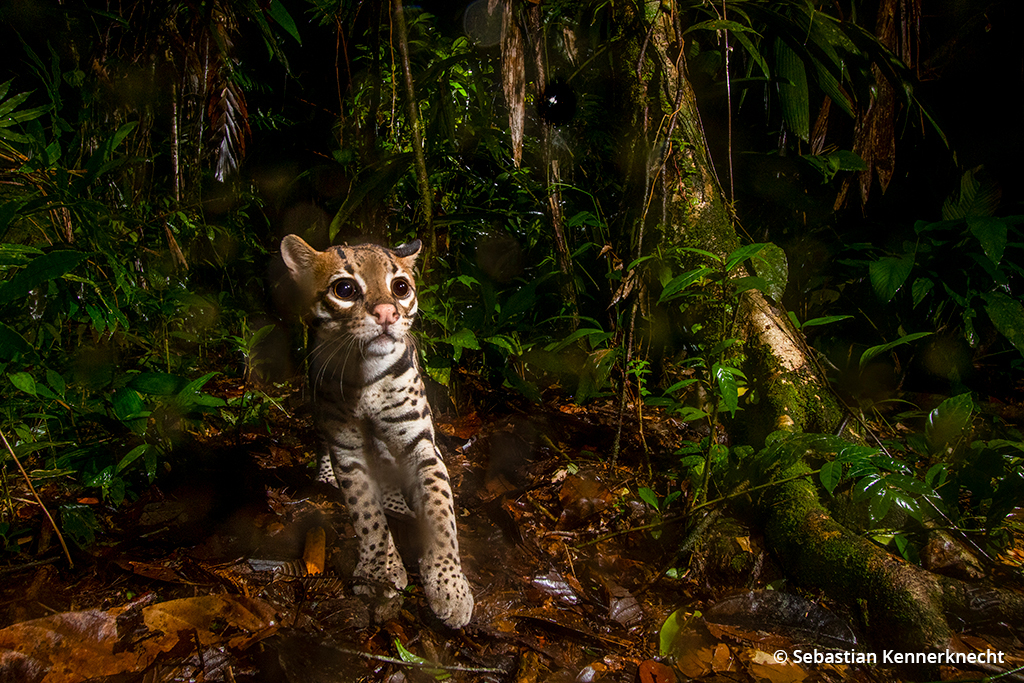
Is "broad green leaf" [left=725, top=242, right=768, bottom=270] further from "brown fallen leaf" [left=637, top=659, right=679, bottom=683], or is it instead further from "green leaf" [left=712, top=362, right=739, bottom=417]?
"brown fallen leaf" [left=637, top=659, right=679, bottom=683]

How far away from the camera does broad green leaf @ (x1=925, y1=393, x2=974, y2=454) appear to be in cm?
282

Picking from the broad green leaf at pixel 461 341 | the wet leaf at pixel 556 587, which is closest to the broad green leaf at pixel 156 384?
the broad green leaf at pixel 461 341

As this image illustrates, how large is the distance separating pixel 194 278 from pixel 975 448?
225 inches

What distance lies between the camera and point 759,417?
3.13 metres

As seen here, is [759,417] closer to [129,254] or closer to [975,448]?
[975,448]

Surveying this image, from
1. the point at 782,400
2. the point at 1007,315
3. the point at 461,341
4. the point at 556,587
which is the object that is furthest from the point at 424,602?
the point at 1007,315

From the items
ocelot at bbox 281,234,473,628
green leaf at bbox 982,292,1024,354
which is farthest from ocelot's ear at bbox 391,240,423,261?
green leaf at bbox 982,292,1024,354

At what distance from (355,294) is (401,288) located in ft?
0.72

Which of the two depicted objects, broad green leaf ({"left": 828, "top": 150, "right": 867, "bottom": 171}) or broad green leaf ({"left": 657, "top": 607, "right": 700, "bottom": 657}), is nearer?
broad green leaf ({"left": 657, "top": 607, "right": 700, "bottom": 657})

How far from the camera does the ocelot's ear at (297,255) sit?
8.83ft

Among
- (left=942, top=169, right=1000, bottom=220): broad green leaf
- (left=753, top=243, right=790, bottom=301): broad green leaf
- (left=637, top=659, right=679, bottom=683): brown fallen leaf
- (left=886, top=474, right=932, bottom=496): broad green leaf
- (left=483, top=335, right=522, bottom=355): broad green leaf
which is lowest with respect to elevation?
(left=637, top=659, right=679, bottom=683): brown fallen leaf

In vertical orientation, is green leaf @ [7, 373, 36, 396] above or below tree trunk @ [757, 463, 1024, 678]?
above

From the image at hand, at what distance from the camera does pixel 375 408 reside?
273 centimetres

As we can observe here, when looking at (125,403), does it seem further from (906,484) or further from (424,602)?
(906,484)
